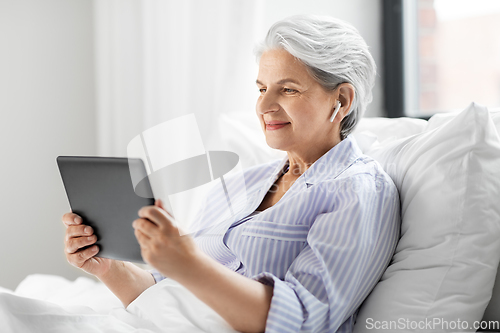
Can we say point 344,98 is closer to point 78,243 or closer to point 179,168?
point 179,168

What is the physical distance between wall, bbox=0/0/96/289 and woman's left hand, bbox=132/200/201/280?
1.49 metres

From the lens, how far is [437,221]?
82 centimetres

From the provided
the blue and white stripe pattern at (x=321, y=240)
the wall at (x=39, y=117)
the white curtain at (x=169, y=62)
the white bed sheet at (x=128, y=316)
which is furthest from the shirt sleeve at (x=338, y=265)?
the wall at (x=39, y=117)


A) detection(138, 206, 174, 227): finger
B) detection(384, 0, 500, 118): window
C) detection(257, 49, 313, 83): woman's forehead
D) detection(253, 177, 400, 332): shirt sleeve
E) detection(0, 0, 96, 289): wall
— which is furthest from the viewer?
detection(0, 0, 96, 289): wall

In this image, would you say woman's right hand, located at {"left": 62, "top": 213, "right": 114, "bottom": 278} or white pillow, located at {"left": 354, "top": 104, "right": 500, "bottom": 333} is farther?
woman's right hand, located at {"left": 62, "top": 213, "right": 114, "bottom": 278}

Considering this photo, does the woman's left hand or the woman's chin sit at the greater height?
the woman's chin

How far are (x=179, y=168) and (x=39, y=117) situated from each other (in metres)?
1.49

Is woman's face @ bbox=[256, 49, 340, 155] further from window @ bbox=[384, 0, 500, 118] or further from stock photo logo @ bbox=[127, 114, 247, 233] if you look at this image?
window @ bbox=[384, 0, 500, 118]

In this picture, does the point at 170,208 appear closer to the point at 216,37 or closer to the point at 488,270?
the point at 488,270

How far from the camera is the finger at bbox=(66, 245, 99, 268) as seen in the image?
0.89 meters

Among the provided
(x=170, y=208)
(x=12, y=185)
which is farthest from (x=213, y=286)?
(x=12, y=185)

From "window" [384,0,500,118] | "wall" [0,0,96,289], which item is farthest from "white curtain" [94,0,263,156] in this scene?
"window" [384,0,500,118]

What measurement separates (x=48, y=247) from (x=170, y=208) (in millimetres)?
1567

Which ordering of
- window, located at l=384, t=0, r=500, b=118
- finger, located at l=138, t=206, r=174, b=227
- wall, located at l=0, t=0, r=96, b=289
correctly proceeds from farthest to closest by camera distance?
wall, located at l=0, t=0, r=96, b=289
window, located at l=384, t=0, r=500, b=118
finger, located at l=138, t=206, r=174, b=227
